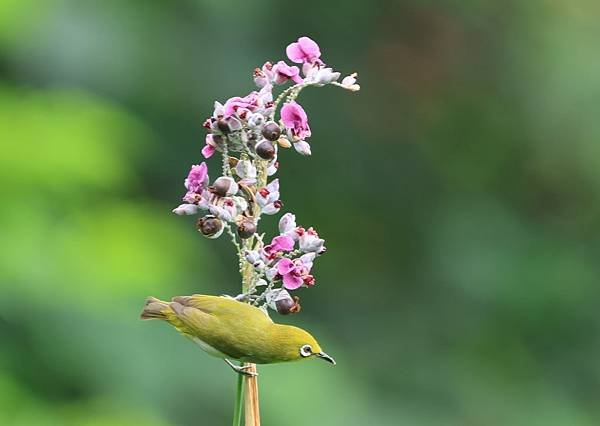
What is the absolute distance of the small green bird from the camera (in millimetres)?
1527

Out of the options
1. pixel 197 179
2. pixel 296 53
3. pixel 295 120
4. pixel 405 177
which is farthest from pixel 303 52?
pixel 405 177

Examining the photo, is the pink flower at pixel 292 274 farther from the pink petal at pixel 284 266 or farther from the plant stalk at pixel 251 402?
the plant stalk at pixel 251 402

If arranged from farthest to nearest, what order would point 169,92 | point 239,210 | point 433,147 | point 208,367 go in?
point 433,147
point 169,92
point 208,367
point 239,210

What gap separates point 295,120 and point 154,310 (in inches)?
14.5

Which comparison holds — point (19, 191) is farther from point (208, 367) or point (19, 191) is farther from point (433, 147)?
point (433, 147)

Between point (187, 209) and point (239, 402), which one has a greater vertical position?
point (187, 209)

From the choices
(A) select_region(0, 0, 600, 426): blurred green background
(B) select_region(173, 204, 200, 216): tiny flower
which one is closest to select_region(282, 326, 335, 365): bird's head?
(B) select_region(173, 204, 200, 216): tiny flower

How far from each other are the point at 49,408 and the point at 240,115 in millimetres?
2532

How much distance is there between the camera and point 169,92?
7.42 meters

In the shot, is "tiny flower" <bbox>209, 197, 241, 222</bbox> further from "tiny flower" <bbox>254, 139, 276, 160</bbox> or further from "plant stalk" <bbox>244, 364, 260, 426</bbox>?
"plant stalk" <bbox>244, 364, 260, 426</bbox>

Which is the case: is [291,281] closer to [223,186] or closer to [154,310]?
[223,186]

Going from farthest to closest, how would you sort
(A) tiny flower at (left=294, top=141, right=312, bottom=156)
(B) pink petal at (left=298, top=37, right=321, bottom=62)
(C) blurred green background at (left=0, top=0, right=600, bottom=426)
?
1. (C) blurred green background at (left=0, top=0, right=600, bottom=426)
2. (B) pink petal at (left=298, top=37, right=321, bottom=62)
3. (A) tiny flower at (left=294, top=141, right=312, bottom=156)

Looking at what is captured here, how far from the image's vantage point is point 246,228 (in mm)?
1537

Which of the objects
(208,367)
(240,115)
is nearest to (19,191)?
(208,367)
